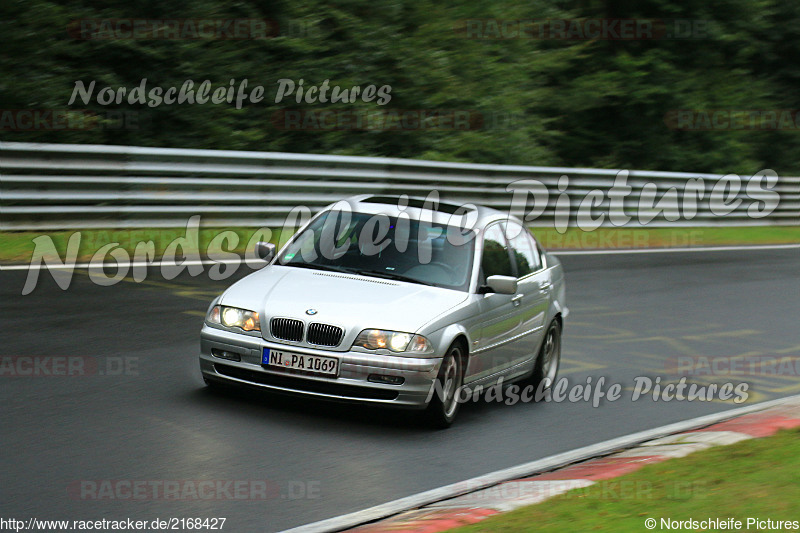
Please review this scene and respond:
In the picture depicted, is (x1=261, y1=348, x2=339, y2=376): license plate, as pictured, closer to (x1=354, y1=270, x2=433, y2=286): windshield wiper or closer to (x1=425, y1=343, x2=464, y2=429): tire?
(x1=425, y1=343, x2=464, y2=429): tire

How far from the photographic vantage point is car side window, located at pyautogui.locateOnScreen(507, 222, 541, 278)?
34.5ft

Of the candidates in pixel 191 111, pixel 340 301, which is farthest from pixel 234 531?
pixel 191 111

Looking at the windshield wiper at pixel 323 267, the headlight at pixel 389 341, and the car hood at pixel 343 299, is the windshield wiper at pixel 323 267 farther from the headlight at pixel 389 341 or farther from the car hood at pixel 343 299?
the headlight at pixel 389 341

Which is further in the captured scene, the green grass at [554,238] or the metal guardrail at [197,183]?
the metal guardrail at [197,183]

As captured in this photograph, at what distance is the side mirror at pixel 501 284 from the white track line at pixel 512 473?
4.56 feet

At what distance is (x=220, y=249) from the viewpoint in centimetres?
1639

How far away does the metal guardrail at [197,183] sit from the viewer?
49.5ft

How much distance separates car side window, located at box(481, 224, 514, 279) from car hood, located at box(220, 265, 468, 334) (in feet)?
2.22

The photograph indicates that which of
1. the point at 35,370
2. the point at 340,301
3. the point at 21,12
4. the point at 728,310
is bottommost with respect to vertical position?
the point at 728,310

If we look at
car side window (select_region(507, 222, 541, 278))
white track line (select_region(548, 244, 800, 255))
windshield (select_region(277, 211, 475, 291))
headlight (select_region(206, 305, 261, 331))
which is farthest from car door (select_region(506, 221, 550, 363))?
white track line (select_region(548, 244, 800, 255))

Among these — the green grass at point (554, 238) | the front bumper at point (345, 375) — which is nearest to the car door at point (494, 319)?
the front bumper at point (345, 375)

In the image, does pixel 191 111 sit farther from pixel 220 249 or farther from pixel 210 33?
pixel 220 249

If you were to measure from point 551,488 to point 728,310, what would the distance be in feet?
33.4

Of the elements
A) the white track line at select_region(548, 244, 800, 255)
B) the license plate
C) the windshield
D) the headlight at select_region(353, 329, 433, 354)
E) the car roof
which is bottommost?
the white track line at select_region(548, 244, 800, 255)
